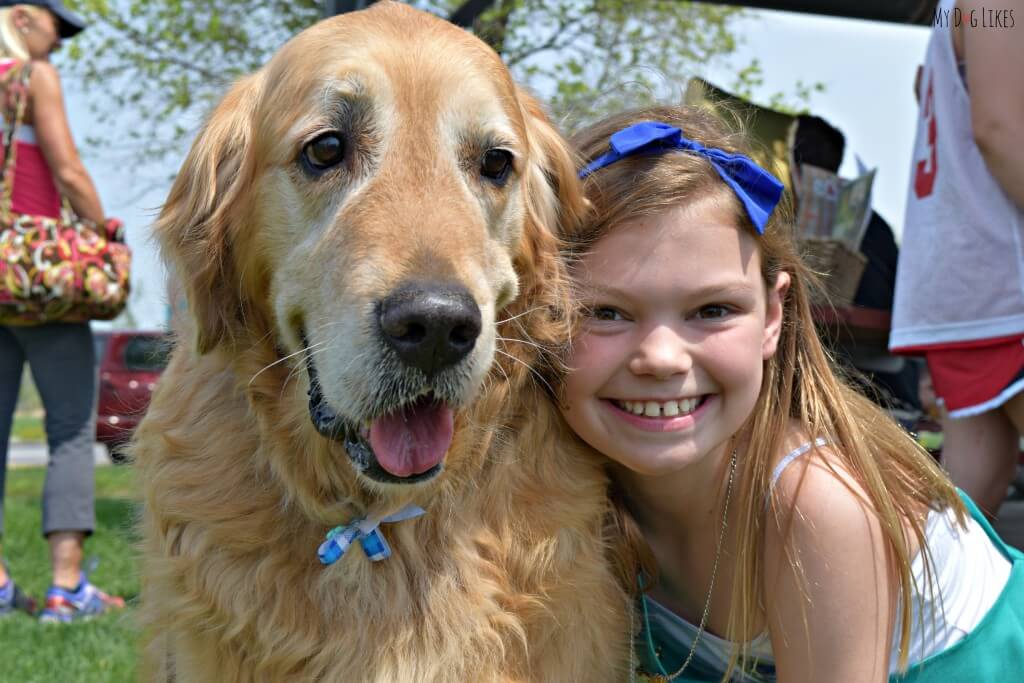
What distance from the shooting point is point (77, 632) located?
382 centimetres

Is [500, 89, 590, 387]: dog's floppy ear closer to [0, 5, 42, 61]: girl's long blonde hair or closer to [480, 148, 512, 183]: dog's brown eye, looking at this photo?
[480, 148, 512, 183]: dog's brown eye

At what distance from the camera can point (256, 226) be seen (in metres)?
2.06

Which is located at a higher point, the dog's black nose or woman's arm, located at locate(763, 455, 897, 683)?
the dog's black nose

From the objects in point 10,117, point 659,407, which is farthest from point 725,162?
point 10,117

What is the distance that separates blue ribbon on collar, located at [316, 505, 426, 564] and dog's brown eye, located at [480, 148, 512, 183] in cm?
76

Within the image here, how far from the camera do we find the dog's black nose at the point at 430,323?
165 cm

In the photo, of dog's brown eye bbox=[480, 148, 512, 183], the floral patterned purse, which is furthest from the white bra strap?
the floral patterned purse

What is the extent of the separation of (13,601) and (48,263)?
1.63 metres

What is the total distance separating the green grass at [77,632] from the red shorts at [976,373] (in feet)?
7.80

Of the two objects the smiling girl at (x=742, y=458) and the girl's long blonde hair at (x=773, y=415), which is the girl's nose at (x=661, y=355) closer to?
the smiling girl at (x=742, y=458)

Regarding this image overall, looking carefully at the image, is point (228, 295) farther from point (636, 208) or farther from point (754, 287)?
point (754, 287)

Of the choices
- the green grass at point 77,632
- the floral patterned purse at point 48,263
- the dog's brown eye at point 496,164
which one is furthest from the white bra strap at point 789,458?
the floral patterned purse at point 48,263

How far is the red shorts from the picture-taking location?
2.70m

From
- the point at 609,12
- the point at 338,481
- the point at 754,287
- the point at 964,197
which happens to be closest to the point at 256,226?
the point at 338,481
